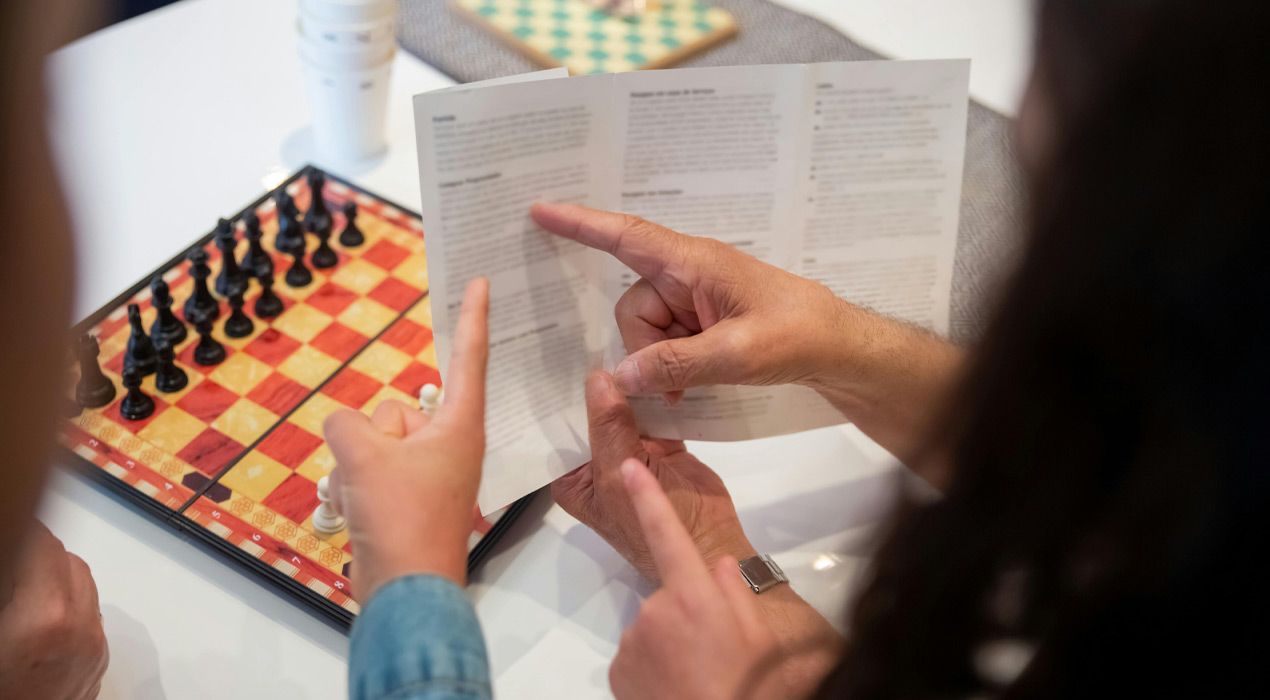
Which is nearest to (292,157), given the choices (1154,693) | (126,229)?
(126,229)

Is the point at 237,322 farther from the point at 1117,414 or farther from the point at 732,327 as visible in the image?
the point at 1117,414

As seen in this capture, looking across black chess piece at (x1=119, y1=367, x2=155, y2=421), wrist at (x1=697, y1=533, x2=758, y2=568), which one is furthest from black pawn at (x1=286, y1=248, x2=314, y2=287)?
wrist at (x1=697, y1=533, x2=758, y2=568)

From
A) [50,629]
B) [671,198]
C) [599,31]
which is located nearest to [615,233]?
[671,198]

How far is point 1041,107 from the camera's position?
590 millimetres

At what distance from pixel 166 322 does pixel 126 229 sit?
28cm

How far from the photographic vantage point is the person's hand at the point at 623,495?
1010mm

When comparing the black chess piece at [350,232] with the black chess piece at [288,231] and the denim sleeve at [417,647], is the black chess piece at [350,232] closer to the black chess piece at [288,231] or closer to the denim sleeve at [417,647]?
the black chess piece at [288,231]

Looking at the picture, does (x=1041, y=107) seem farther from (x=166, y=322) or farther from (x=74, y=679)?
(x=166, y=322)

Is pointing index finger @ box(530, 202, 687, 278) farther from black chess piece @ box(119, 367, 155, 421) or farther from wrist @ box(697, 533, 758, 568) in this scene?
black chess piece @ box(119, 367, 155, 421)

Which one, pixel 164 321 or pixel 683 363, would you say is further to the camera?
pixel 164 321

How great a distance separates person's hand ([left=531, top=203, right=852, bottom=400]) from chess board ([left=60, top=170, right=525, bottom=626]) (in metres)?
0.25

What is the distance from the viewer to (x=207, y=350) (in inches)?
46.3

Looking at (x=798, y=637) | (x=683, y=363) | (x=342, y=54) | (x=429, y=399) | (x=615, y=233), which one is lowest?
(x=798, y=637)

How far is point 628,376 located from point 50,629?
527 millimetres
